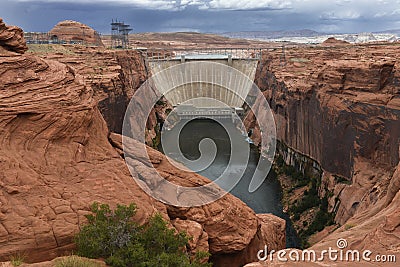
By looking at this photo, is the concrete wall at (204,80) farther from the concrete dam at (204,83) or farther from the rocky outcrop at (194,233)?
the rocky outcrop at (194,233)

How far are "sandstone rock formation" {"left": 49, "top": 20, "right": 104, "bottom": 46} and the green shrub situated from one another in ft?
274

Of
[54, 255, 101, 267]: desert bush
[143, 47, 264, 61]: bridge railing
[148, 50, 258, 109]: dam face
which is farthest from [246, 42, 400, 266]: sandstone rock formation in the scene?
[143, 47, 264, 61]: bridge railing

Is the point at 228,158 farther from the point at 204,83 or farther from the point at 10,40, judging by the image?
the point at 10,40

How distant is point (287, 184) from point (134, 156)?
32996 mm

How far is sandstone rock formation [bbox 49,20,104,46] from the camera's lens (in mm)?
91062

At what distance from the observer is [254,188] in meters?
47.6

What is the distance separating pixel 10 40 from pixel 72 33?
79911 mm

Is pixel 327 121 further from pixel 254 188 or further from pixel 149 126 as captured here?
pixel 149 126

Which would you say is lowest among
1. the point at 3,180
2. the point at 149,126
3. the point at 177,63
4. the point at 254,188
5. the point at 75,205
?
the point at 254,188

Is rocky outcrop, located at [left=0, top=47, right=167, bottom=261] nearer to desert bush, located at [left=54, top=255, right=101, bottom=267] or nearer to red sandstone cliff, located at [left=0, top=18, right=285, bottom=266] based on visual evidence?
red sandstone cliff, located at [left=0, top=18, right=285, bottom=266]

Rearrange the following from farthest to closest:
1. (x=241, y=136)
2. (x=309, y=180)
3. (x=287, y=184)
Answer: (x=241, y=136), (x=287, y=184), (x=309, y=180)

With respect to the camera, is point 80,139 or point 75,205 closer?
point 75,205

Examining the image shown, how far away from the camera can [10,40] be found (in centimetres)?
1798

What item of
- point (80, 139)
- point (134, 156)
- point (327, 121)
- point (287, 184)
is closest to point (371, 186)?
point (327, 121)
